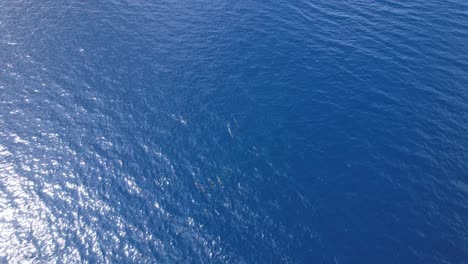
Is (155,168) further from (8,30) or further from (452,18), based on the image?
A: (452,18)

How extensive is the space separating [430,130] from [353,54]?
3088 centimetres

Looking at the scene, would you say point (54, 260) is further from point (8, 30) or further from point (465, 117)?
point (465, 117)

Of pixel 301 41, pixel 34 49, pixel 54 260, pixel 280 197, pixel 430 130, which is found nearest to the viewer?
pixel 54 260

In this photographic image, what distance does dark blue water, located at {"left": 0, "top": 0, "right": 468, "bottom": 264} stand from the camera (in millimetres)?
62594

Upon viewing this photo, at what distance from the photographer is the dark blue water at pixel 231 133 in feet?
205

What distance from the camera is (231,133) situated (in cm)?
7894

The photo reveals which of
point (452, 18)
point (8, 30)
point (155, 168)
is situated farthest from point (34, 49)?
point (452, 18)

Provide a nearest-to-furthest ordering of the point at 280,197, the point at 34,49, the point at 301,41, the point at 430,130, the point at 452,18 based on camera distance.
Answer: the point at 280,197 → the point at 430,130 → the point at 34,49 → the point at 301,41 → the point at 452,18

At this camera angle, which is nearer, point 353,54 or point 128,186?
point 128,186

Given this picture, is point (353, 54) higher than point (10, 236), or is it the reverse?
point (353, 54)

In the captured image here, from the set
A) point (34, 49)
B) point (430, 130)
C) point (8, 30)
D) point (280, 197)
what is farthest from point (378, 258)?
point (8, 30)

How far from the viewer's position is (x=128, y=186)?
69062mm

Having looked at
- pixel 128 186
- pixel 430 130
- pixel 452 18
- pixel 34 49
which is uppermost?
pixel 452 18

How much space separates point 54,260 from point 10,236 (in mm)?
10327
